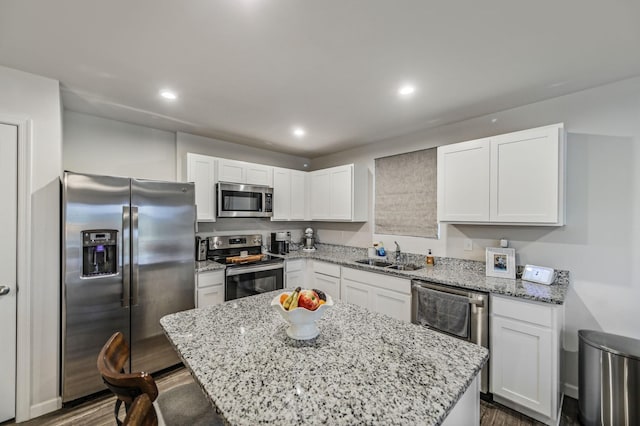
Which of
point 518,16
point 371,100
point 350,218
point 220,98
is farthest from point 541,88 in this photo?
point 220,98

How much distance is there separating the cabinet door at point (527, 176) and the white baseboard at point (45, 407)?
3.92 meters

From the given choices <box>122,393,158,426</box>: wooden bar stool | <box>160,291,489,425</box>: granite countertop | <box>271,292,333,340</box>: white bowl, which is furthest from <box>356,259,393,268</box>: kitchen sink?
<box>122,393,158,426</box>: wooden bar stool

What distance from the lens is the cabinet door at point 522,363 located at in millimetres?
1966

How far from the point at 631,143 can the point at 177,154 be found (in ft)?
14.3

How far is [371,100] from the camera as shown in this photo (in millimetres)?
2488

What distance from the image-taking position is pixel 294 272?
3.70m

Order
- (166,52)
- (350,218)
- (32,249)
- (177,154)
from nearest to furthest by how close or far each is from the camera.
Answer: (166,52)
(32,249)
(177,154)
(350,218)

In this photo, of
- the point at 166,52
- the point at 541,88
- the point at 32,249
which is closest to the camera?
the point at 166,52

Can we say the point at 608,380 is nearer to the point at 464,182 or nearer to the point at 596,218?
the point at 596,218

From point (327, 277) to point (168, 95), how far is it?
8.59 feet

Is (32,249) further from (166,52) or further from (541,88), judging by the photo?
(541,88)

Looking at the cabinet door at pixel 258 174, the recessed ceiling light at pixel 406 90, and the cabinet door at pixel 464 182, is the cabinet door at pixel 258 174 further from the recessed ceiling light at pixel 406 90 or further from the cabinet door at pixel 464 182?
the cabinet door at pixel 464 182

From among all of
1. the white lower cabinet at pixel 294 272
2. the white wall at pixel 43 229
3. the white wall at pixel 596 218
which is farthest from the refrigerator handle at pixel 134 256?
the white wall at pixel 596 218

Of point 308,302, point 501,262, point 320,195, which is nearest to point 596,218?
point 501,262
